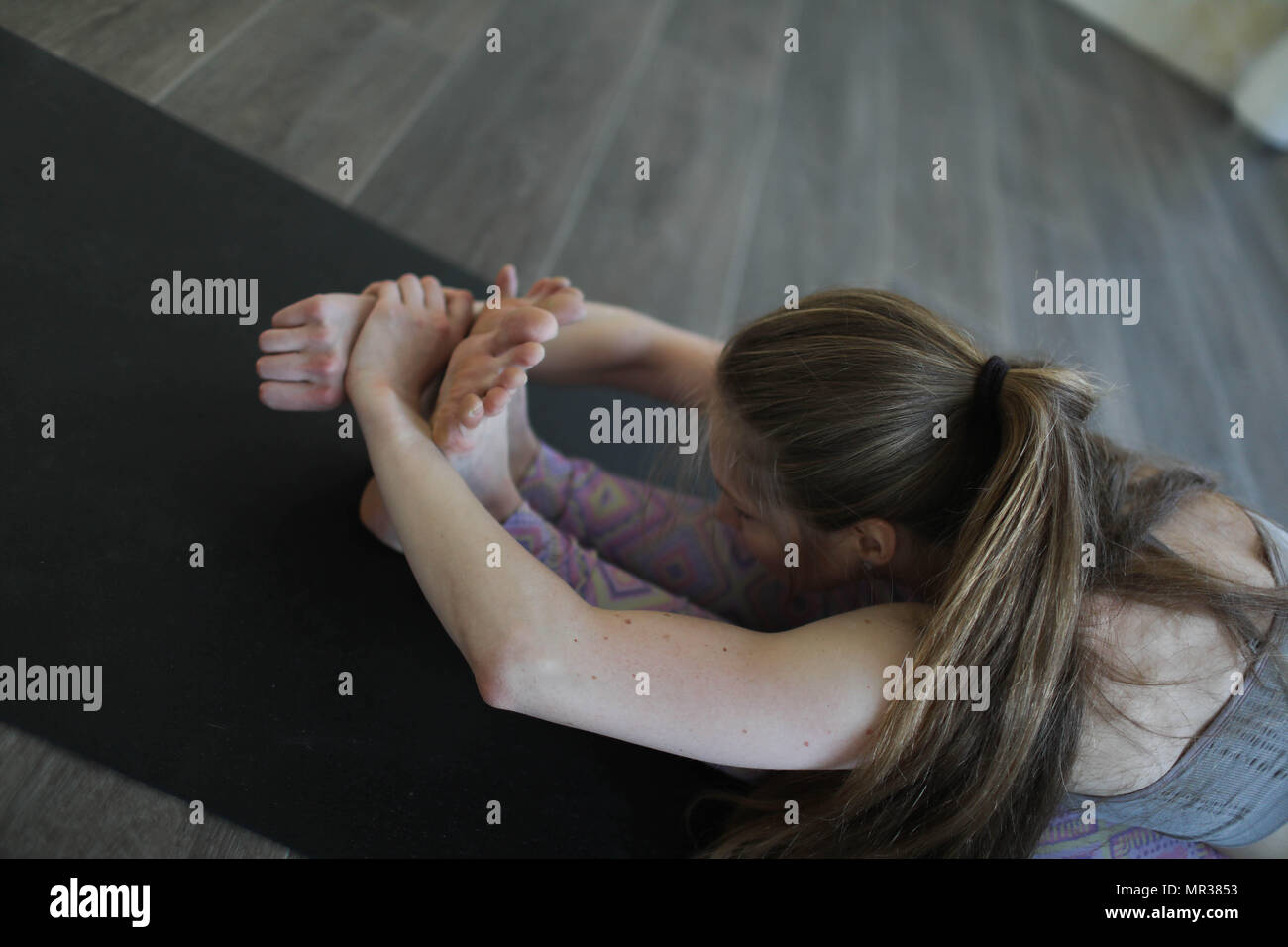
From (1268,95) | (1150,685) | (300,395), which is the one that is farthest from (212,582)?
(1268,95)

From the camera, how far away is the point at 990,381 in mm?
791

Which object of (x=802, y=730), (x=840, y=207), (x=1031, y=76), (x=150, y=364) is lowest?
(x=802, y=730)

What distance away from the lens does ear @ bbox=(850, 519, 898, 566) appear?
2.74ft

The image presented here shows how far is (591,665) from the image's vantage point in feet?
2.41

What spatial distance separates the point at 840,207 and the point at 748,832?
1396 mm

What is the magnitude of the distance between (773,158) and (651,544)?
115cm

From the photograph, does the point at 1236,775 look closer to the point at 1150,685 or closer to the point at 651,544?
the point at 1150,685

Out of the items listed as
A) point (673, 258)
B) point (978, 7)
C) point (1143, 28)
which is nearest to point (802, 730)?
point (673, 258)

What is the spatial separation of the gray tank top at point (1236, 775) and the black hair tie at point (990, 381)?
291mm

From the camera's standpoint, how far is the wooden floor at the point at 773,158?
55.3 inches

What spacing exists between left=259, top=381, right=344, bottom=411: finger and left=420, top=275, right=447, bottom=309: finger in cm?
14

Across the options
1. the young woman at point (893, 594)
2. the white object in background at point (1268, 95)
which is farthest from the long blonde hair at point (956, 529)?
the white object in background at point (1268, 95)

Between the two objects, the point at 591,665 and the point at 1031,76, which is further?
the point at 1031,76
